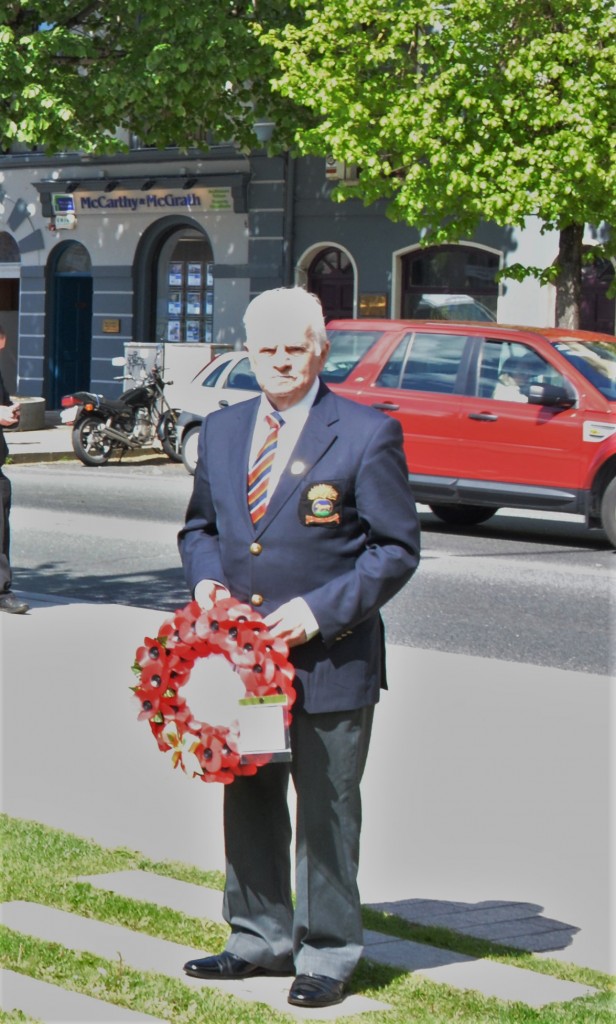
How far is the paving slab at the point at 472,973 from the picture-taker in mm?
4320

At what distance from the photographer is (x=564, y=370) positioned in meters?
16.0

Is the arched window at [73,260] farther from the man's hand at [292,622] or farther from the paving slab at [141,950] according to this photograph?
the man's hand at [292,622]

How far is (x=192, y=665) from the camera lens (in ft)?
13.7

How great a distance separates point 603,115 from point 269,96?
6.81 metres

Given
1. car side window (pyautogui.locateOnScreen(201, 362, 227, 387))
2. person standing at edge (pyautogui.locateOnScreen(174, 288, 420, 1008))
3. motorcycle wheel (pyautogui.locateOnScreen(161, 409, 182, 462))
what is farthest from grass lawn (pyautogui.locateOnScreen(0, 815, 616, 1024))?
motorcycle wheel (pyautogui.locateOnScreen(161, 409, 182, 462))

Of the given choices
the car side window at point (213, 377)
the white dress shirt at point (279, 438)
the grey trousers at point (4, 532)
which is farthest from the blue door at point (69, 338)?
the white dress shirt at point (279, 438)

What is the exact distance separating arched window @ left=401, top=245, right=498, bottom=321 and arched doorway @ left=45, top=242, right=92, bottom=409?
26.3 ft

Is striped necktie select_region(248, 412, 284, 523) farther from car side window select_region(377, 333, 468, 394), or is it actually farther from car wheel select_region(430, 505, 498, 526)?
car wheel select_region(430, 505, 498, 526)

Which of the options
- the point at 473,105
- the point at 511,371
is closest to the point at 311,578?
the point at 511,371

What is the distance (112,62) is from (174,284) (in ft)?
26.6

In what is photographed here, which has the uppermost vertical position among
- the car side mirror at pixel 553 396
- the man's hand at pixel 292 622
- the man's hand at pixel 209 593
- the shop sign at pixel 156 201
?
the shop sign at pixel 156 201

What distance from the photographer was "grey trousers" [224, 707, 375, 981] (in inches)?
167

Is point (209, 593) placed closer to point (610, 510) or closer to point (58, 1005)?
point (58, 1005)

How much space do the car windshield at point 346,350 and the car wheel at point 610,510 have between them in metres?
3.12
